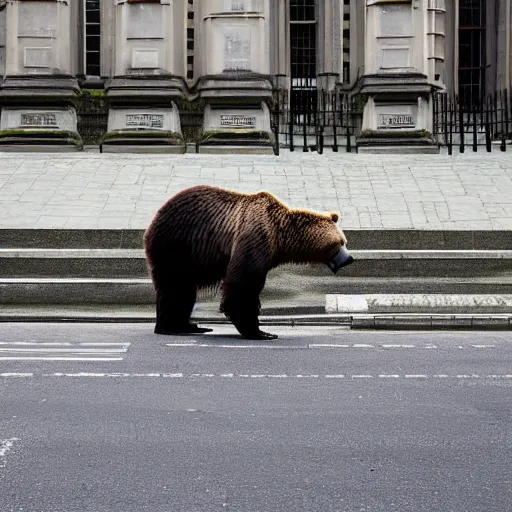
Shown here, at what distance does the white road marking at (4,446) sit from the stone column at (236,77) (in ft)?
51.8

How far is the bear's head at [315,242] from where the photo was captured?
10891mm

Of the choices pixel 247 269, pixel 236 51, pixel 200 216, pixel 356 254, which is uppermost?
pixel 236 51

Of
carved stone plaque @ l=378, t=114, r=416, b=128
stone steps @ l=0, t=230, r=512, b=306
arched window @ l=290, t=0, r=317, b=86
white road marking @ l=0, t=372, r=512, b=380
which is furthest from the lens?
arched window @ l=290, t=0, r=317, b=86

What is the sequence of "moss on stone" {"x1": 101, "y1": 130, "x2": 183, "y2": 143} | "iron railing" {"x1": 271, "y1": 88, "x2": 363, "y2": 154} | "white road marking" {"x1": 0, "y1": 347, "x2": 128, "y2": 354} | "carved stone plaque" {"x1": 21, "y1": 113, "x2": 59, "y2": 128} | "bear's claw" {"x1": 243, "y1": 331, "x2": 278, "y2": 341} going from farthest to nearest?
"iron railing" {"x1": 271, "y1": 88, "x2": 363, "y2": 154}
"carved stone plaque" {"x1": 21, "y1": 113, "x2": 59, "y2": 128}
"moss on stone" {"x1": 101, "y1": 130, "x2": 183, "y2": 143}
"bear's claw" {"x1": 243, "y1": 331, "x2": 278, "y2": 341}
"white road marking" {"x1": 0, "y1": 347, "x2": 128, "y2": 354}

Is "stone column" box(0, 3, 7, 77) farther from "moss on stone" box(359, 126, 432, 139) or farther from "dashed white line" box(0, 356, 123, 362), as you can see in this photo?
"dashed white line" box(0, 356, 123, 362)

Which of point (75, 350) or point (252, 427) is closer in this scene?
point (252, 427)

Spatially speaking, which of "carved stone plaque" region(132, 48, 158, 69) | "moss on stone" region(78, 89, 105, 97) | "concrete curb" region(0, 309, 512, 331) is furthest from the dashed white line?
"moss on stone" region(78, 89, 105, 97)

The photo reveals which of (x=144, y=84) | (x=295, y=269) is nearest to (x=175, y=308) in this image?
(x=295, y=269)

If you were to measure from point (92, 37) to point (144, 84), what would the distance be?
5787 millimetres

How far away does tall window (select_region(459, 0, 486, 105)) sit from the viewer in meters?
28.7

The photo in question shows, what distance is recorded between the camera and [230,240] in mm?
10852

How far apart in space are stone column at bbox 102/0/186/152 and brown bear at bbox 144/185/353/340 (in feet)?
36.4

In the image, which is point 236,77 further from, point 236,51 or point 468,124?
point 468,124

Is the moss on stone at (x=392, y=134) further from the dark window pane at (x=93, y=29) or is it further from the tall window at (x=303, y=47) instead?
the dark window pane at (x=93, y=29)
